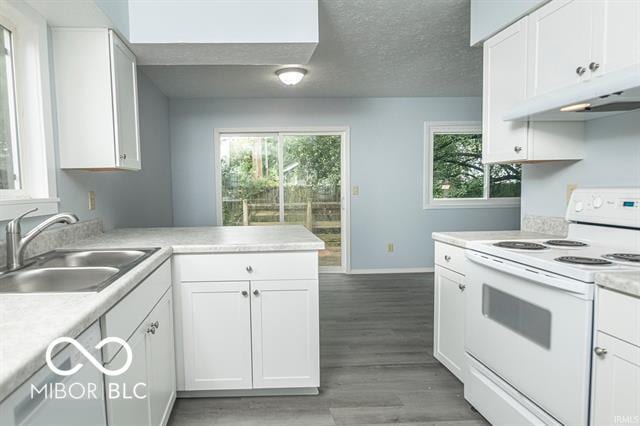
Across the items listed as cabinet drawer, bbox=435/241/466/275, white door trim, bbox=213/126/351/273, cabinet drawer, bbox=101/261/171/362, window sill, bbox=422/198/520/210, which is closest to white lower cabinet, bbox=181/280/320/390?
cabinet drawer, bbox=101/261/171/362

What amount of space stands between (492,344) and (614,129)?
120 cm

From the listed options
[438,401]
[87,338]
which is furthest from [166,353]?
[438,401]

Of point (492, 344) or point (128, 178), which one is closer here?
point (492, 344)

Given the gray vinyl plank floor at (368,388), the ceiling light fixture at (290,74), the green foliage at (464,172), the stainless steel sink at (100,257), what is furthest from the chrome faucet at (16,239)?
the green foliage at (464,172)

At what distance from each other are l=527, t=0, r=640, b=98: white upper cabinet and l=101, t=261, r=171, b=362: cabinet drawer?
6.66ft

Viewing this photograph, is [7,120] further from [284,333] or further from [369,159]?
[369,159]

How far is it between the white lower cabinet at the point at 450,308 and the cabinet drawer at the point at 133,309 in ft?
5.12

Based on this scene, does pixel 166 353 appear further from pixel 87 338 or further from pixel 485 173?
pixel 485 173

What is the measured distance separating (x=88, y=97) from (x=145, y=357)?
1.41 meters

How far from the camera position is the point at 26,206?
1.65 meters

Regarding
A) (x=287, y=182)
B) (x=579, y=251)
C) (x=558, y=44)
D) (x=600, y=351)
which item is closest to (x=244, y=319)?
(x=600, y=351)

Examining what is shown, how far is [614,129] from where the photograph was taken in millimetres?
1783

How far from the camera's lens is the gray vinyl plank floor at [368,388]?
6.14 ft

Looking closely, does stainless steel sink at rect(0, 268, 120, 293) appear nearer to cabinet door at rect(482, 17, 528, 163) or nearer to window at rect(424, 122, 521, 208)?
cabinet door at rect(482, 17, 528, 163)
